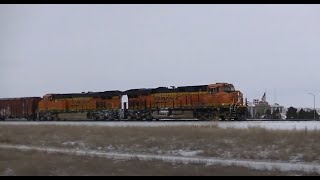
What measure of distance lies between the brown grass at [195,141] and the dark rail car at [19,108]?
3127cm

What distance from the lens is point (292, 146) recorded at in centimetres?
1981

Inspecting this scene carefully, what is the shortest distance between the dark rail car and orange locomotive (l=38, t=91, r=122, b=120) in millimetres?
2333

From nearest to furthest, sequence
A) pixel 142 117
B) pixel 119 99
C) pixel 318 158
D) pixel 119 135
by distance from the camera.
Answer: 1. pixel 318 158
2. pixel 119 135
3. pixel 142 117
4. pixel 119 99

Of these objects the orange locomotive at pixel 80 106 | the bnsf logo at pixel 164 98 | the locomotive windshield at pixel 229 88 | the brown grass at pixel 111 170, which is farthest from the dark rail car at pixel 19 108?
the brown grass at pixel 111 170

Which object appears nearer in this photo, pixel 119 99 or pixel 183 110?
pixel 183 110

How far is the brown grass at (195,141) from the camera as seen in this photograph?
19281 millimetres

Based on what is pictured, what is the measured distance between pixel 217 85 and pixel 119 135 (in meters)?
19.8

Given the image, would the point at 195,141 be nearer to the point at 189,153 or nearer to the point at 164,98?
the point at 189,153

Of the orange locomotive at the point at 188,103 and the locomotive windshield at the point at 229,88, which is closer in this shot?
the orange locomotive at the point at 188,103

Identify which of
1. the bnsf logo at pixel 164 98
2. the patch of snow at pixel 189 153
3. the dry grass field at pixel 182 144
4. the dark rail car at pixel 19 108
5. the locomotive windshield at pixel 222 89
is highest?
the locomotive windshield at pixel 222 89

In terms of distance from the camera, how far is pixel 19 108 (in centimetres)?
6456

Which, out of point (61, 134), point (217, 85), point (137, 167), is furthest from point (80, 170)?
point (217, 85)

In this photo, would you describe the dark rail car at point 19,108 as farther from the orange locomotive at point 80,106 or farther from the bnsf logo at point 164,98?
the bnsf logo at point 164,98
